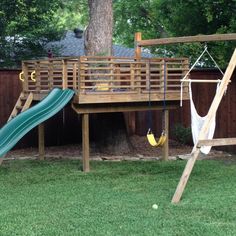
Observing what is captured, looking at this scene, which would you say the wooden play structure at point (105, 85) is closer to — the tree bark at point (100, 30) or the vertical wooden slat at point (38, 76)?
the vertical wooden slat at point (38, 76)

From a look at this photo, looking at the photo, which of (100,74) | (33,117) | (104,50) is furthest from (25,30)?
(33,117)

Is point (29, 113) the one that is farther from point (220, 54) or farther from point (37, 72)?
point (220, 54)

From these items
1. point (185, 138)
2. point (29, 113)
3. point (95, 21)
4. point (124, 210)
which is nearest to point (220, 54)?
point (185, 138)

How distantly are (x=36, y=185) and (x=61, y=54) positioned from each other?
1058cm

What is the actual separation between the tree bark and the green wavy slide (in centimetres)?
223

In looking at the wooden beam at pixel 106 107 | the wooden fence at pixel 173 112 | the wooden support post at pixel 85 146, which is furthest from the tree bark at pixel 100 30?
the wooden support post at pixel 85 146

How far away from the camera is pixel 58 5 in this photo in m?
18.4

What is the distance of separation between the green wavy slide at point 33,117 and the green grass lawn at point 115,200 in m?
0.71

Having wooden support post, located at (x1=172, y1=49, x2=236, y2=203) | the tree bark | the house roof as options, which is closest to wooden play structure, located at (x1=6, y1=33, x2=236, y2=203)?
the tree bark

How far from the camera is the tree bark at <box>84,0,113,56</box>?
→ 1202cm

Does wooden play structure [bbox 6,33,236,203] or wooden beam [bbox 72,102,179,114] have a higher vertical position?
wooden play structure [bbox 6,33,236,203]

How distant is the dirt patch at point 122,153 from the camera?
11672 mm

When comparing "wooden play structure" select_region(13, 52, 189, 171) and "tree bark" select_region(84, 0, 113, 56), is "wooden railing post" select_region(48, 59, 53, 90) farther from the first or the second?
"tree bark" select_region(84, 0, 113, 56)

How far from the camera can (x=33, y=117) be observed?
31.4 ft
